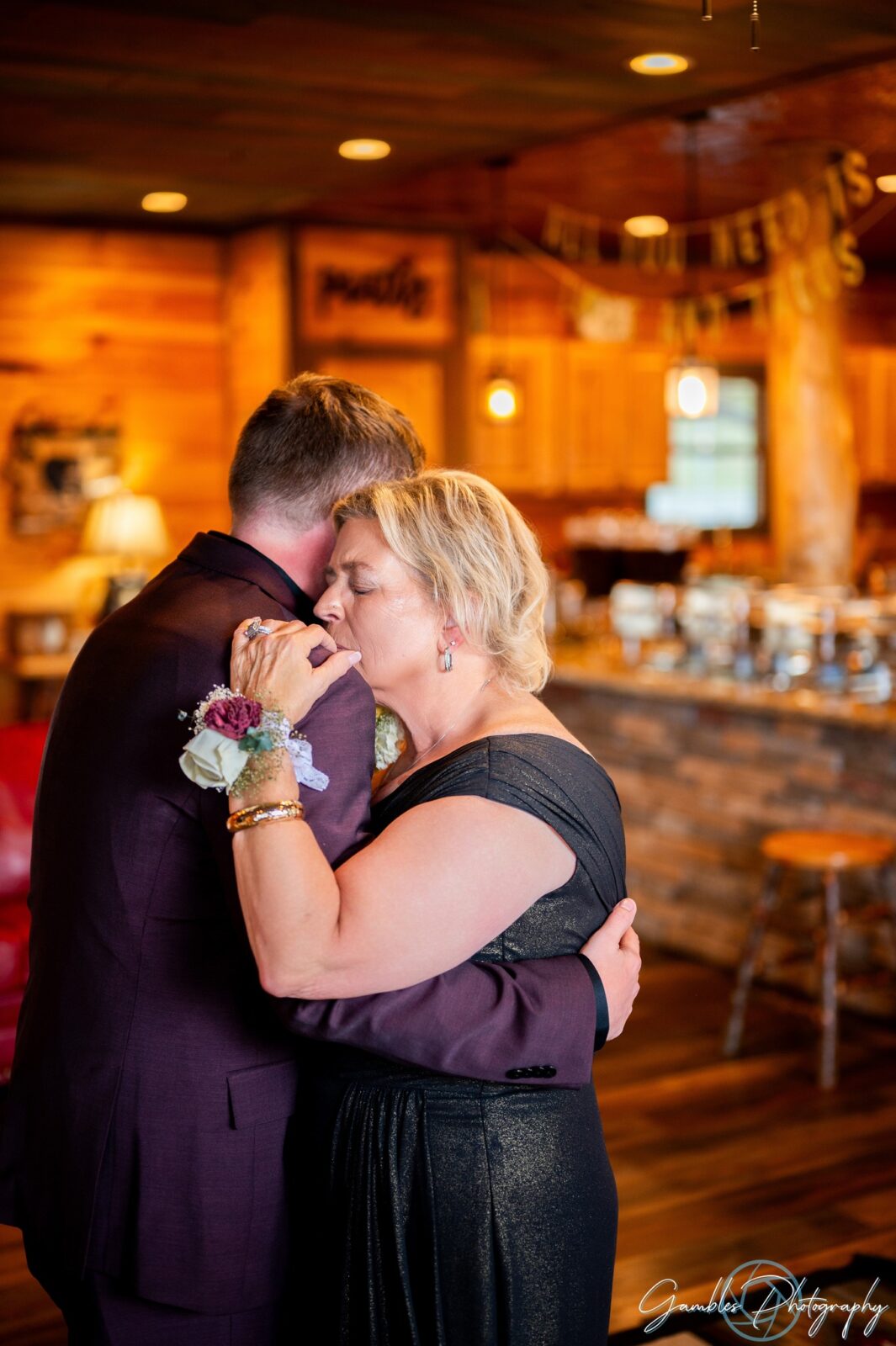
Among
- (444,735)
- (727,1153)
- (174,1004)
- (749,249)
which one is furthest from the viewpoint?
(749,249)

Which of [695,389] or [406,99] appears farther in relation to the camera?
[695,389]

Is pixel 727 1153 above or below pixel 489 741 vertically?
below

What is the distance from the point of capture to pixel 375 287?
778cm

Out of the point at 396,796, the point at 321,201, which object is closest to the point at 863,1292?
the point at 396,796

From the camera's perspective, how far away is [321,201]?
23.3 ft

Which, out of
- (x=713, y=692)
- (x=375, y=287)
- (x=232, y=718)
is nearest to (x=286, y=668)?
(x=232, y=718)

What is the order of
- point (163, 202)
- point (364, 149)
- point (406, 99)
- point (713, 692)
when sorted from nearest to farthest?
point (406, 99) < point (713, 692) < point (364, 149) < point (163, 202)

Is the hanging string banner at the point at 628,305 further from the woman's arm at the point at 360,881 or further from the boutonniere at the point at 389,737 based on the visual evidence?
the woman's arm at the point at 360,881

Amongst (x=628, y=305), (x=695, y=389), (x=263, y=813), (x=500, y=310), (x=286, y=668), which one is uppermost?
(x=628, y=305)

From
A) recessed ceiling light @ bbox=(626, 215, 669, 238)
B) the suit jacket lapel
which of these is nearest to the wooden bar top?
the suit jacket lapel

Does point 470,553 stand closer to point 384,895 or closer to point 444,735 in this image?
point 444,735

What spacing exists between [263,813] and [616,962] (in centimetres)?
52

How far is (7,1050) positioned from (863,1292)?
2181 millimetres

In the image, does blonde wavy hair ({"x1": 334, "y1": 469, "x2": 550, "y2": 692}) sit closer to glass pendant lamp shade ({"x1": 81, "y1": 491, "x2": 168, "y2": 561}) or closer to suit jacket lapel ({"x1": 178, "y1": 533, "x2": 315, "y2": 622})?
suit jacket lapel ({"x1": 178, "y1": 533, "x2": 315, "y2": 622})
